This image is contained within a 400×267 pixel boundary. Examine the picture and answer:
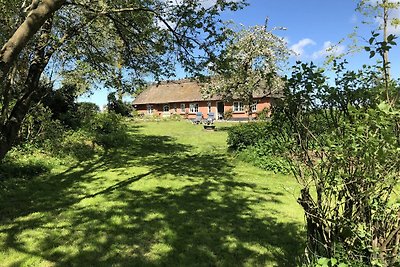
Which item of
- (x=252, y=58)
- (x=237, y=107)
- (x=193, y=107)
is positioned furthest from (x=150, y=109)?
(x=252, y=58)

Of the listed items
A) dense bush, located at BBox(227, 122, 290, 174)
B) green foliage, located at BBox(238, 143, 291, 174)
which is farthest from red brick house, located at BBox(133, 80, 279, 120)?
green foliage, located at BBox(238, 143, 291, 174)

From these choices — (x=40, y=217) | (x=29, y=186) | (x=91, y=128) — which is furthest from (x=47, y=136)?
(x=40, y=217)

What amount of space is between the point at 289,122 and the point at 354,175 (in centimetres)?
107

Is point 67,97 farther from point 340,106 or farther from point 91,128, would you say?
point 340,106

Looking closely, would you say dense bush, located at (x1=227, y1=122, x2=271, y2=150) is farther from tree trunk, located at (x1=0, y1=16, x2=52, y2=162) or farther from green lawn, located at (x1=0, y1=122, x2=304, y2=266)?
tree trunk, located at (x1=0, y1=16, x2=52, y2=162)

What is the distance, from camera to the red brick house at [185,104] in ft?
150

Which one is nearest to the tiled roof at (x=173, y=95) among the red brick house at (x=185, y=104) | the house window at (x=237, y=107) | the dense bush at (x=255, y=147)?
the red brick house at (x=185, y=104)

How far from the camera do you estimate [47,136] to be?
44.5 ft

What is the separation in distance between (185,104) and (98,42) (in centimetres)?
4017

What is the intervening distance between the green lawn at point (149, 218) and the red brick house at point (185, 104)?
3404cm

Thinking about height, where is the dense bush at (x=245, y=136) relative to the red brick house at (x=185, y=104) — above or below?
below

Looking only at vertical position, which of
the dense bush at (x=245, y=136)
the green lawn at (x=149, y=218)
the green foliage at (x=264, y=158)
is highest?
the dense bush at (x=245, y=136)

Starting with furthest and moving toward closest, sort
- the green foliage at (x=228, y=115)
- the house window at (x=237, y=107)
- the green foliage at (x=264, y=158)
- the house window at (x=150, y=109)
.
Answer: the house window at (x=150, y=109), the house window at (x=237, y=107), the green foliage at (x=228, y=115), the green foliage at (x=264, y=158)

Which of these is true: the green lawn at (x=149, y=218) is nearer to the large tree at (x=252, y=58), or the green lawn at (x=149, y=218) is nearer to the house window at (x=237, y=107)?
the large tree at (x=252, y=58)
